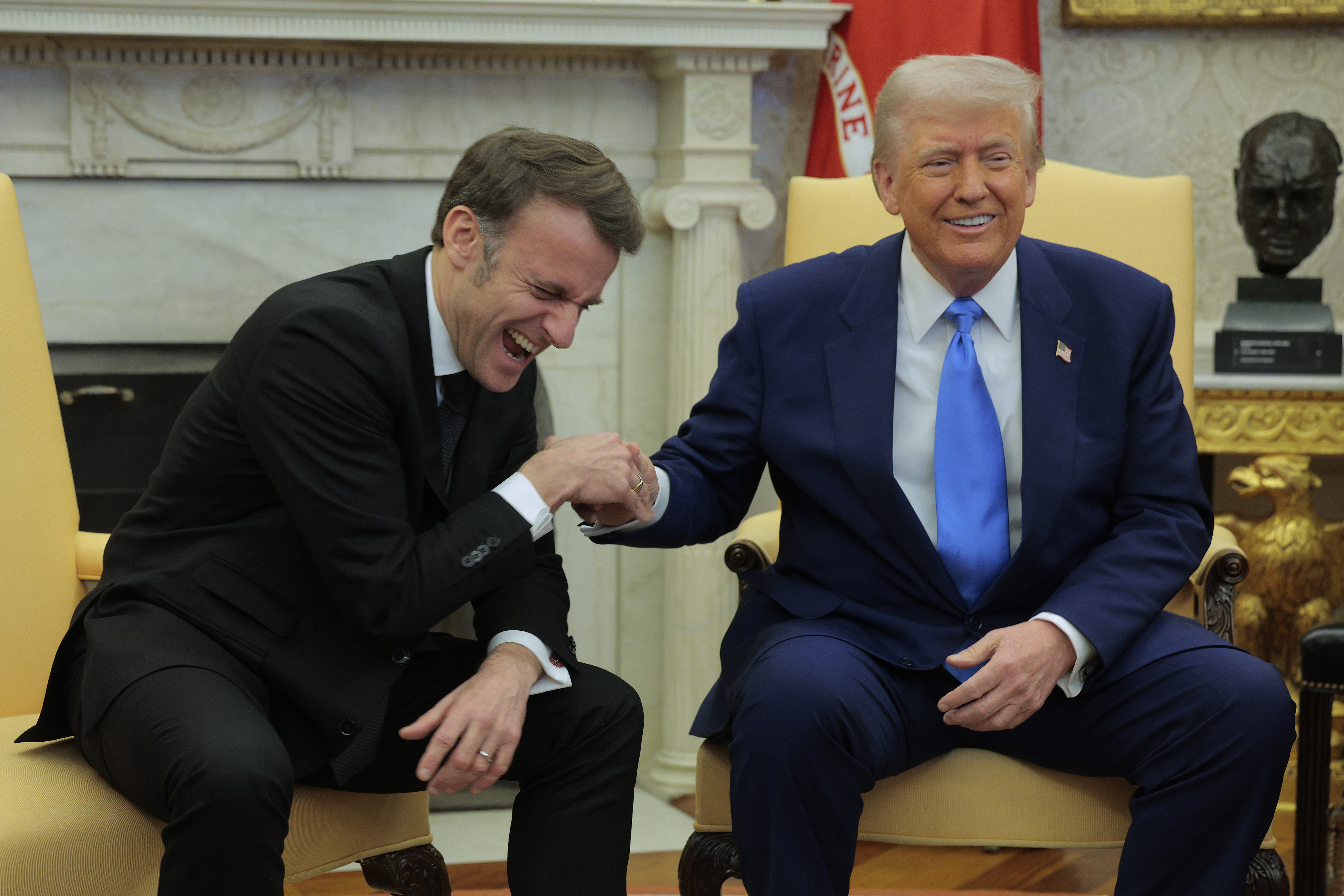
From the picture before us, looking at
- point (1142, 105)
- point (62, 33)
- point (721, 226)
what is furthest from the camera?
point (1142, 105)

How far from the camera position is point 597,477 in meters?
1.60

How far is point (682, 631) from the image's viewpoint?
9.95 ft

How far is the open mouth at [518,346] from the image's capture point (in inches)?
62.6

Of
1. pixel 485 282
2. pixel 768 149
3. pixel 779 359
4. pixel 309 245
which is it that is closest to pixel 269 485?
pixel 485 282

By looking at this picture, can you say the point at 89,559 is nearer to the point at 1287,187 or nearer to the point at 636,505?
the point at 636,505

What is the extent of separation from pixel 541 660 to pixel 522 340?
38cm

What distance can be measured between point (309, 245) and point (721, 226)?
918mm

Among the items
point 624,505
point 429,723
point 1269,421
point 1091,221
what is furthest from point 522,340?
point 1269,421

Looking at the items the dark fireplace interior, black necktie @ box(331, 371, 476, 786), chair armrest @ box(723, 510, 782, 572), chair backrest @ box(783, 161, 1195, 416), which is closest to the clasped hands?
black necktie @ box(331, 371, 476, 786)

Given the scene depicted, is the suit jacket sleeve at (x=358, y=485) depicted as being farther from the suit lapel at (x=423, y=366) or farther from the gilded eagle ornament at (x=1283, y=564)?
the gilded eagle ornament at (x=1283, y=564)

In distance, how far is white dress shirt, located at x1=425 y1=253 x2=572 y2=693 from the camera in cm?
154

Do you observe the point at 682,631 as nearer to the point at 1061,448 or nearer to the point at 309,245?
the point at 309,245

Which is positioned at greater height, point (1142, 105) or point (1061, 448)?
point (1142, 105)

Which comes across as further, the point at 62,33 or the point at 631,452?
the point at 62,33
